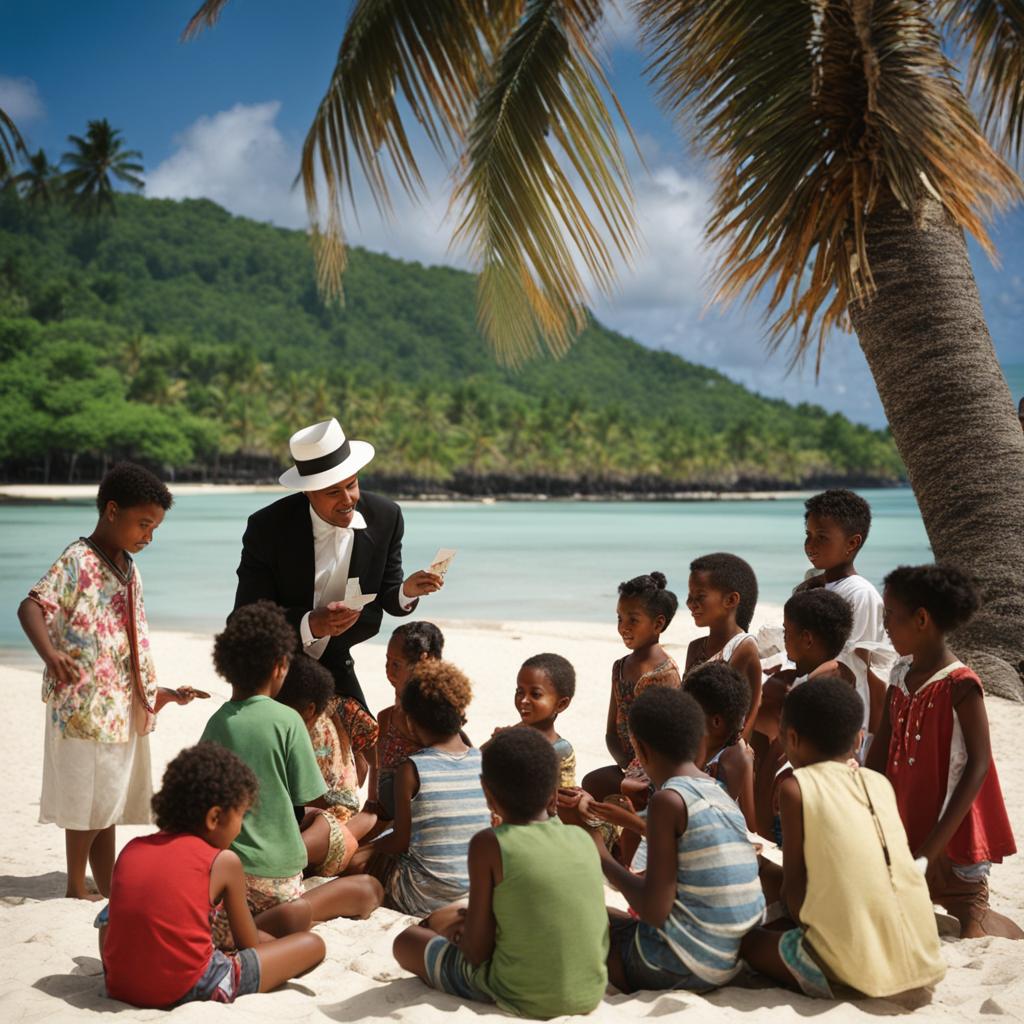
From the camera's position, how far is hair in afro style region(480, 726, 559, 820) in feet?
10.6

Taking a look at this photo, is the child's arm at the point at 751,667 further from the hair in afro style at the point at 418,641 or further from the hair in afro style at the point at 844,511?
the hair in afro style at the point at 418,641

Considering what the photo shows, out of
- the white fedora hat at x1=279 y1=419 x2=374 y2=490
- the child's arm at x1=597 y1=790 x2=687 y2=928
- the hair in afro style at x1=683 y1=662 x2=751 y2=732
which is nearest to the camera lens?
the child's arm at x1=597 y1=790 x2=687 y2=928

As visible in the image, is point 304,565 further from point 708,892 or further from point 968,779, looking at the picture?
point 968,779

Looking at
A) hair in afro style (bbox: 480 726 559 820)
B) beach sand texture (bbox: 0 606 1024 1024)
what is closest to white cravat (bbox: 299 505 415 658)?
beach sand texture (bbox: 0 606 1024 1024)

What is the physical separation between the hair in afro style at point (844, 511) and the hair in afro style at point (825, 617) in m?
0.61

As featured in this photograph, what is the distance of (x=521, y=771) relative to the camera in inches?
127

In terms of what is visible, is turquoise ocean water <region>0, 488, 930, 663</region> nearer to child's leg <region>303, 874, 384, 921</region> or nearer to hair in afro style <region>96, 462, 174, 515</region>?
hair in afro style <region>96, 462, 174, 515</region>

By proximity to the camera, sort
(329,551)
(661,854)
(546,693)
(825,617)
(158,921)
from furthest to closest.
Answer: (329,551), (546,693), (825,617), (661,854), (158,921)

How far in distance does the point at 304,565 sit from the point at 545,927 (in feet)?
7.16

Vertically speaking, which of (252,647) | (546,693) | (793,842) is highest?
(252,647)

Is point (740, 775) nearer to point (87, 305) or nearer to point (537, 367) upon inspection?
point (87, 305)

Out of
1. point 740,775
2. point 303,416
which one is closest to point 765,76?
point 740,775

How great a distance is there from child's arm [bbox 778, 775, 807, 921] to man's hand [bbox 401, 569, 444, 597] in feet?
6.23

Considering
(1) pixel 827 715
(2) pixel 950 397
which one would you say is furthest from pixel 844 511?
(2) pixel 950 397
